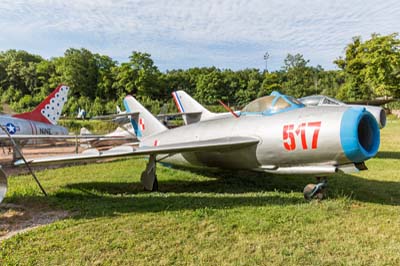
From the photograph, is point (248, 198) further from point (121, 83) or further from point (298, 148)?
point (121, 83)

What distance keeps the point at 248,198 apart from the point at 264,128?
1.38 m

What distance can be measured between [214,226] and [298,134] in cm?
202

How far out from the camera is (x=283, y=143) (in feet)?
15.5

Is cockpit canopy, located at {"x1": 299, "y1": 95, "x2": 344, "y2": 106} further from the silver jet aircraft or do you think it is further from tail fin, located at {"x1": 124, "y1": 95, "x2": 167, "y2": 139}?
tail fin, located at {"x1": 124, "y1": 95, "x2": 167, "y2": 139}

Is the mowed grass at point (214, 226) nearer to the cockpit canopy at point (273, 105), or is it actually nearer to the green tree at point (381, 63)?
the cockpit canopy at point (273, 105)

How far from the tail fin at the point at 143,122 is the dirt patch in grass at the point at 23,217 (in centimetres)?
421

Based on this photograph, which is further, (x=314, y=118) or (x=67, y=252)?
(x=314, y=118)

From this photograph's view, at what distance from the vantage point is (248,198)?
530cm

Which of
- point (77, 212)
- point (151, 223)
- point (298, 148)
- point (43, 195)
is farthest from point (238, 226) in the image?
point (43, 195)

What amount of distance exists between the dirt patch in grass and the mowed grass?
220 mm

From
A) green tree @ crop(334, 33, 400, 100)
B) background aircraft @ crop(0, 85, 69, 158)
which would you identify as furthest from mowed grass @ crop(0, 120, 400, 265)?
green tree @ crop(334, 33, 400, 100)

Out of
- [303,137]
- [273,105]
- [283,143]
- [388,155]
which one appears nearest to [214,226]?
[283,143]

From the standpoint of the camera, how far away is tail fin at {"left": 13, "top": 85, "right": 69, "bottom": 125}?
1395 cm

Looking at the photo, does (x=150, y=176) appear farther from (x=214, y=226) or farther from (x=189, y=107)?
(x=189, y=107)
